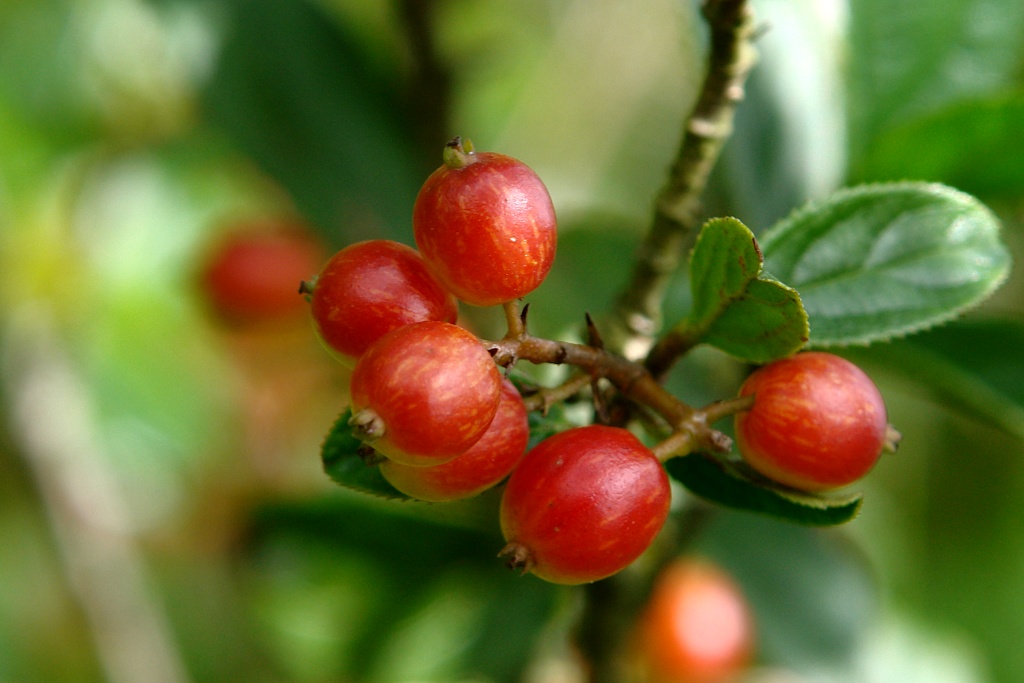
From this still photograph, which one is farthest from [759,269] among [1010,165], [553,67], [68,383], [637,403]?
[553,67]

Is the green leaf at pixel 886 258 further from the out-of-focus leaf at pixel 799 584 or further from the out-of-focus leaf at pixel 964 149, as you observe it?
the out-of-focus leaf at pixel 799 584

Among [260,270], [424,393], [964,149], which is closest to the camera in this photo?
[424,393]

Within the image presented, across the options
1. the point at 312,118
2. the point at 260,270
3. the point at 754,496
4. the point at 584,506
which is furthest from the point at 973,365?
the point at 260,270

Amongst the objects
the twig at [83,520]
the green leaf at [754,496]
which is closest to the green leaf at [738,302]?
the green leaf at [754,496]

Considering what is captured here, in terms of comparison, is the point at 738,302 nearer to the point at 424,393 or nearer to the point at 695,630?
the point at 424,393

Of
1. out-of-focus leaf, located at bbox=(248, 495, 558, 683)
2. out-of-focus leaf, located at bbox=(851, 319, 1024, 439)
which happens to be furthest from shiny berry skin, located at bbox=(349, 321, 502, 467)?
out-of-focus leaf, located at bbox=(248, 495, 558, 683)
